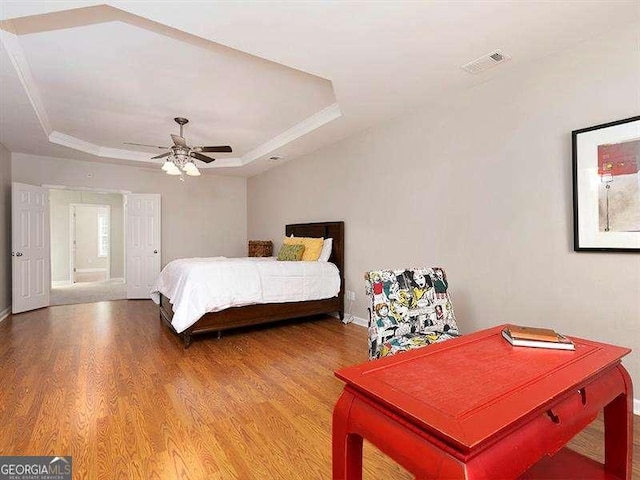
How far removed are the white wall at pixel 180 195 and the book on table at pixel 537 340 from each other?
6.54 metres

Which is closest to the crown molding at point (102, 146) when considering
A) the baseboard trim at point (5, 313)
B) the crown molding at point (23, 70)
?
the crown molding at point (23, 70)

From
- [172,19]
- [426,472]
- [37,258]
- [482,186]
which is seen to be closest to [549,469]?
[426,472]

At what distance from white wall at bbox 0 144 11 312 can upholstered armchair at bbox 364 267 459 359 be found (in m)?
5.40

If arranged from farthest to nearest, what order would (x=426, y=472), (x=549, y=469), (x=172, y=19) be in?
(x=172, y=19) < (x=549, y=469) < (x=426, y=472)

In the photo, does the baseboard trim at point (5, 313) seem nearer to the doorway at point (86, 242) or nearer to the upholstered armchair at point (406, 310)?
the doorway at point (86, 242)

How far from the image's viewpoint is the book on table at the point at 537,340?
54.4 inches

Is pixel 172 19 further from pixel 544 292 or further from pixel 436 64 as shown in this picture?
pixel 544 292

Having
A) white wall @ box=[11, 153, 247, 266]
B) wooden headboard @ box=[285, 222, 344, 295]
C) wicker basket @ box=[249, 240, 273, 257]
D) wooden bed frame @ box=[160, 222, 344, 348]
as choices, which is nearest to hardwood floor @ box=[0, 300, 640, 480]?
wooden bed frame @ box=[160, 222, 344, 348]

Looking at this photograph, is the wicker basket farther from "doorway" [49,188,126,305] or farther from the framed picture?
the framed picture

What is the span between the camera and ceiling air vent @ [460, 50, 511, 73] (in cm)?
245

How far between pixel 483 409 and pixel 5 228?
21.7 ft

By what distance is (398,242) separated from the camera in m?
3.72

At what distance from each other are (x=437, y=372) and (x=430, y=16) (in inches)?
81.5

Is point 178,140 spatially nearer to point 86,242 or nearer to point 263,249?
point 263,249
